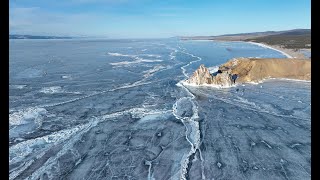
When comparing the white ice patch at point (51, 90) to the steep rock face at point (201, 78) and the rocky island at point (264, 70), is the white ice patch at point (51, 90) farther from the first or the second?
the rocky island at point (264, 70)

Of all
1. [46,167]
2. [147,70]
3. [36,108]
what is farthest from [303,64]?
[46,167]

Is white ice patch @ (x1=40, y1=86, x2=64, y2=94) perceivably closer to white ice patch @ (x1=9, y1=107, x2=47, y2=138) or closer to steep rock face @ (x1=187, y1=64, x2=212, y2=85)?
white ice patch @ (x1=9, y1=107, x2=47, y2=138)

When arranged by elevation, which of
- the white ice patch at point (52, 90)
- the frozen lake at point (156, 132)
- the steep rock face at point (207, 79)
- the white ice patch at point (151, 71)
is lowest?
the frozen lake at point (156, 132)

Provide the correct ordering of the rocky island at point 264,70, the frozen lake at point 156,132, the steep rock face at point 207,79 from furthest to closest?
the rocky island at point 264,70
the steep rock face at point 207,79
the frozen lake at point 156,132

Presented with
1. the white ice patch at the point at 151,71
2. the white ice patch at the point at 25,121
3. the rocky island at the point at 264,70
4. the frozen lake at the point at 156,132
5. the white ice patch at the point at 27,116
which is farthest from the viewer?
the white ice patch at the point at 151,71

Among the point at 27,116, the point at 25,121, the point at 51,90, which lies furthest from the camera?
the point at 51,90

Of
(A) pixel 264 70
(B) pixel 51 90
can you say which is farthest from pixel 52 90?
(A) pixel 264 70

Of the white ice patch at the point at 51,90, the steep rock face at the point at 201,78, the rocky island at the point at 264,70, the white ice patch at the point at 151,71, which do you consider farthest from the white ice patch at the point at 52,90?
the rocky island at the point at 264,70

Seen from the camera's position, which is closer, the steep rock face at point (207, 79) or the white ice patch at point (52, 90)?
the white ice patch at point (52, 90)

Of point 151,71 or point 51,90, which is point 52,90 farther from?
point 151,71

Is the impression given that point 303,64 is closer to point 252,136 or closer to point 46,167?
point 252,136
